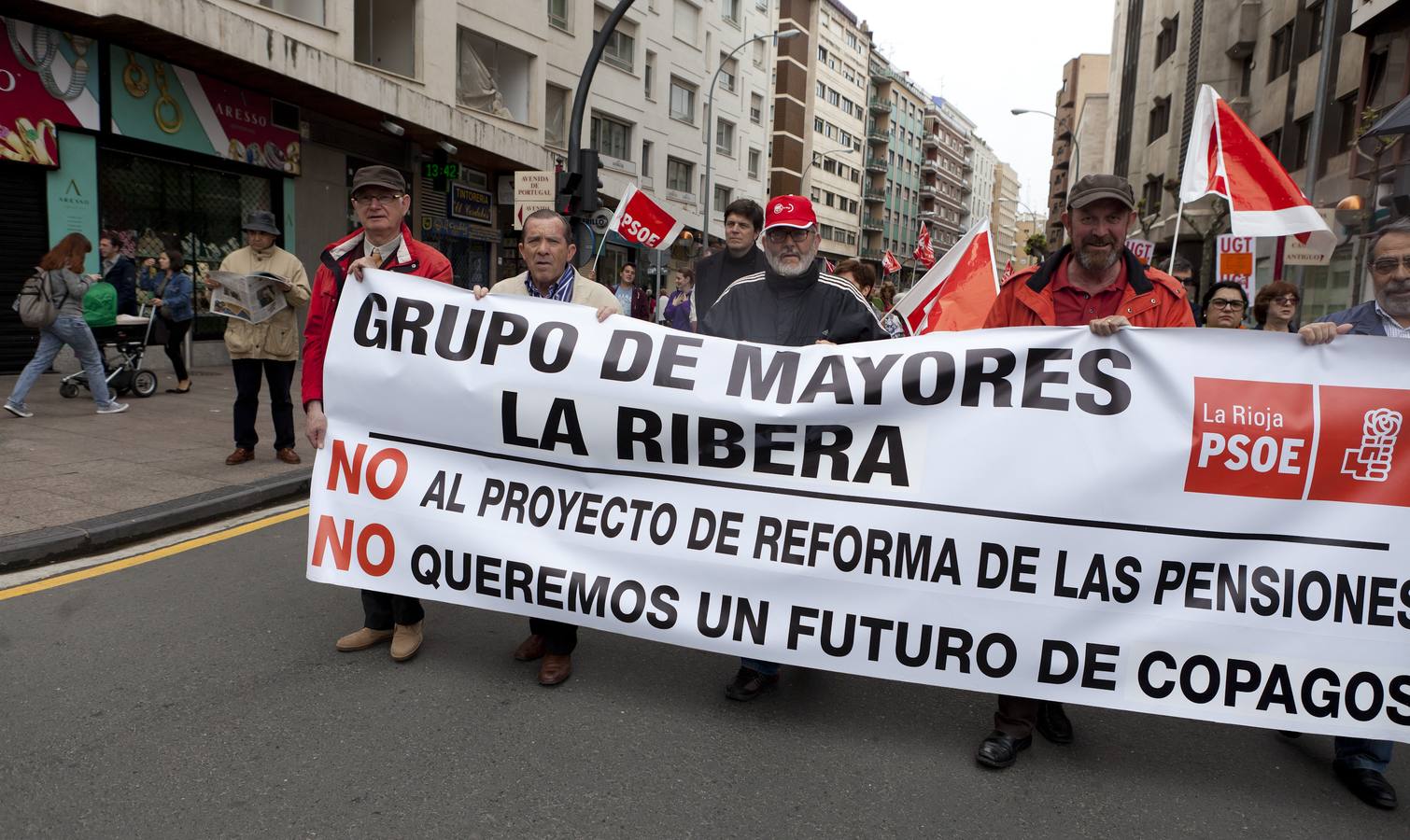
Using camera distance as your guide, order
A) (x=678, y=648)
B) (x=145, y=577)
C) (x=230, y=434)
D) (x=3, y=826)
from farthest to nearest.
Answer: (x=230, y=434) < (x=145, y=577) < (x=678, y=648) < (x=3, y=826)

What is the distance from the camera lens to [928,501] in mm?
3443

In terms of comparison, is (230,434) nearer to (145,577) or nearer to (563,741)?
(145,577)

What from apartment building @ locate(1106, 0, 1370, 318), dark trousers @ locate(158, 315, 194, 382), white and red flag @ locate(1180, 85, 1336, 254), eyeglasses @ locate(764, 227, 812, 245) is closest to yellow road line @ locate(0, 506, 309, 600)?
eyeglasses @ locate(764, 227, 812, 245)

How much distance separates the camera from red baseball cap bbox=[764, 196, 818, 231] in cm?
398

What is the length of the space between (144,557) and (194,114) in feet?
37.4

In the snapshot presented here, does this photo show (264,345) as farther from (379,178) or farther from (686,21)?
(686,21)

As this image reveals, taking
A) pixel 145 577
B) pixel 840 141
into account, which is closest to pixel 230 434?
pixel 145 577

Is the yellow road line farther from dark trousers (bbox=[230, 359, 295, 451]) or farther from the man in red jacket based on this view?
the man in red jacket

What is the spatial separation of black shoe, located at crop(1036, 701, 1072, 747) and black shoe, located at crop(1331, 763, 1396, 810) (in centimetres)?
89

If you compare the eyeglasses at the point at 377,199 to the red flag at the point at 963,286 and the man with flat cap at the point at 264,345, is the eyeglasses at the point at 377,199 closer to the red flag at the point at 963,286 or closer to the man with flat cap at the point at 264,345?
the man with flat cap at the point at 264,345

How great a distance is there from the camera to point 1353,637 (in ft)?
10.5

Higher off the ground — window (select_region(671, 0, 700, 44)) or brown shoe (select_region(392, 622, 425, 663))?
window (select_region(671, 0, 700, 44))

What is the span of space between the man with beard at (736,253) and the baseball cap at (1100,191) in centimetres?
288

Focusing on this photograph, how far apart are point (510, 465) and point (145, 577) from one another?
249 centimetres
